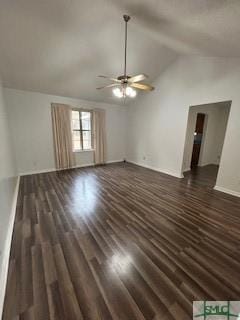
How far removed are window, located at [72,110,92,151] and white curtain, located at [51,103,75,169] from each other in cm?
35

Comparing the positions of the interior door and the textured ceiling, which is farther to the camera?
the interior door

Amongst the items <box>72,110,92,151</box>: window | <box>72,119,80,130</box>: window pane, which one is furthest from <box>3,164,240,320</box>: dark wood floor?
<box>72,119,80,130</box>: window pane

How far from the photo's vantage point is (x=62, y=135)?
4.96 metres

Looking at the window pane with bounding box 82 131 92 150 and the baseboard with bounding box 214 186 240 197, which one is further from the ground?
the window pane with bounding box 82 131 92 150

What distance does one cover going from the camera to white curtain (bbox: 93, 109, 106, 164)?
18.4 ft

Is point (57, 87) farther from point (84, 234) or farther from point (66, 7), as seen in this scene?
point (84, 234)

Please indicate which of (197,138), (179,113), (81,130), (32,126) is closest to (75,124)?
(81,130)

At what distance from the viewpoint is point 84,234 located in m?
2.04

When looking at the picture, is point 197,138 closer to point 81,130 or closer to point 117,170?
point 117,170

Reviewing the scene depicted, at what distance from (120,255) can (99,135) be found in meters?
4.65

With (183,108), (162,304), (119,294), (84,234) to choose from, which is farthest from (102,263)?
(183,108)

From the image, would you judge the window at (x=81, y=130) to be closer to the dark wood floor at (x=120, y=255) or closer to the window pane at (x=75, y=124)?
the window pane at (x=75, y=124)

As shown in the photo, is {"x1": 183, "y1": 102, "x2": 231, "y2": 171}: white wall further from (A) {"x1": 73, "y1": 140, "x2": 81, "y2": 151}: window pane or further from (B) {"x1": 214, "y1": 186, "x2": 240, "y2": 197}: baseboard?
(A) {"x1": 73, "y1": 140, "x2": 81, "y2": 151}: window pane

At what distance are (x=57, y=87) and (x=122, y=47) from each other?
7.33 feet
